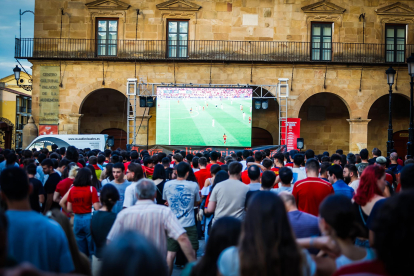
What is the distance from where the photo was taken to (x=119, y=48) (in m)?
20.8

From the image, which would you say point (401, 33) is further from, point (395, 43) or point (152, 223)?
point (152, 223)

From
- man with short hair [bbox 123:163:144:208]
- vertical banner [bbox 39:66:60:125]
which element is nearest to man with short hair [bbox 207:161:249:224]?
man with short hair [bbox 123:163:144:208]

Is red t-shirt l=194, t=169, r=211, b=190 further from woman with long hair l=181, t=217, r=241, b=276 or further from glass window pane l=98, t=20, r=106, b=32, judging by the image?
glass window pane l=98, t=20, r=106, b=32

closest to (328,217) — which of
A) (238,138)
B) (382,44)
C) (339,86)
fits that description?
(238,138)

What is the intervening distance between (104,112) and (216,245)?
22033mm

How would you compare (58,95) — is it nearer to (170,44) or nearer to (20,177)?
(170,44)

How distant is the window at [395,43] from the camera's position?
2130 cm

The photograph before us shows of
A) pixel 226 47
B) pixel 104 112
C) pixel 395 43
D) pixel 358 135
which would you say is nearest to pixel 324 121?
pixel 358 135

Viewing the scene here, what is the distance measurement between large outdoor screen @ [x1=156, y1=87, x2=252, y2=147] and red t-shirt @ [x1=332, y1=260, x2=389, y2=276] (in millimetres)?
16634

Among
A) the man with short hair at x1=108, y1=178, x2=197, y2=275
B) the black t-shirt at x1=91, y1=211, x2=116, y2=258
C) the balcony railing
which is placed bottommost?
the black t-shirt at x1=91, y1=211, x2=116, y2=258

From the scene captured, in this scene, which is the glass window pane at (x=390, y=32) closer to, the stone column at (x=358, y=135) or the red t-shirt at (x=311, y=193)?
the stone column at (x=358, y=135)

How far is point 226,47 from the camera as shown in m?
20.8

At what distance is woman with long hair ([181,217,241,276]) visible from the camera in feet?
8.96

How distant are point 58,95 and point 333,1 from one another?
14.5 m
